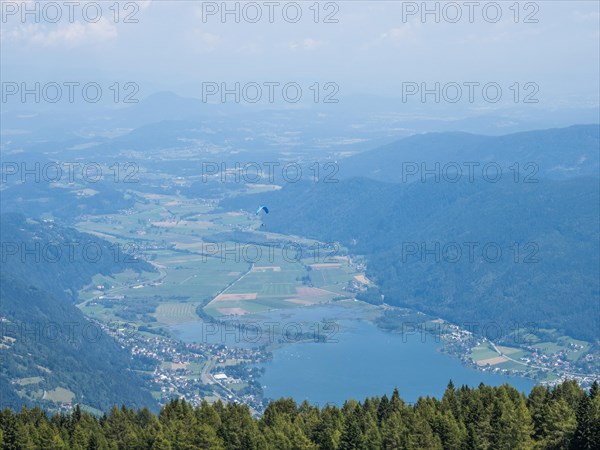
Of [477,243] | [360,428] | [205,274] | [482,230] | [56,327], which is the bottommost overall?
[205,274]

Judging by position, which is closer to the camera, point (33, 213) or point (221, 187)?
point (33, 213)

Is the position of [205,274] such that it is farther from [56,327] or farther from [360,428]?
[360,428]

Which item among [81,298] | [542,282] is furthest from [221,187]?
[542,282]

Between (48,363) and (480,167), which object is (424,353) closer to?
(48,363)

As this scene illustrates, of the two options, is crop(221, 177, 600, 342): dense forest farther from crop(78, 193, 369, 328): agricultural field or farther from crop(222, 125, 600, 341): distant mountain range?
crop(78, 193, 369, 328): agricultural field

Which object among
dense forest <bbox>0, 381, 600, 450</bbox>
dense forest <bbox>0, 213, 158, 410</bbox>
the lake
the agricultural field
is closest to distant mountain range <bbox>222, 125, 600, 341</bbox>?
the agricultural field

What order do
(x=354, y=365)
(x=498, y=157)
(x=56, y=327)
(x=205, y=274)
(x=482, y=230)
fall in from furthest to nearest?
(x=498, y=157), (x=482, y=230), (x=205, y=274), (x=56, y=327), (x=354, y=365)

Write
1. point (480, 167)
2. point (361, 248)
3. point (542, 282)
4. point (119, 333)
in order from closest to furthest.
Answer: point (119, 333) < point (542, 282) < point (361, 248) < point (480, 167)

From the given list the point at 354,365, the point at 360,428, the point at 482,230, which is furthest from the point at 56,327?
the point at 360,428
